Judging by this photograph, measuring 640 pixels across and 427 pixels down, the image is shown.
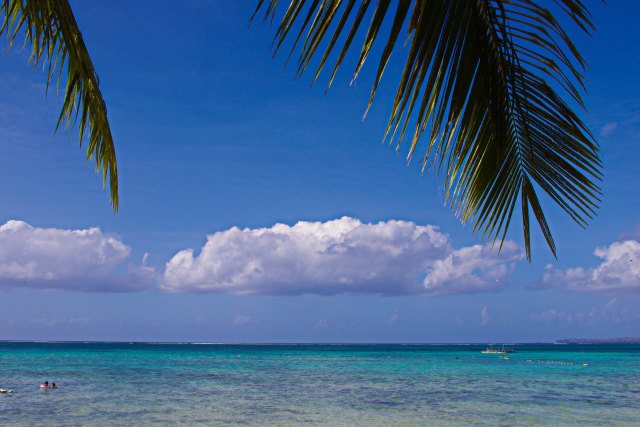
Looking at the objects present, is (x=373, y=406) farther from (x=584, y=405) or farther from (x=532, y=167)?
(x=532, y=167)

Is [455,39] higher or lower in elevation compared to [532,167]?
higher

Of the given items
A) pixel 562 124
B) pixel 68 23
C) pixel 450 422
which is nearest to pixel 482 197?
pixel 562 124

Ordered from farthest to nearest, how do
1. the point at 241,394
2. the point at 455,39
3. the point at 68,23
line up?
1. the point at 241,394
2. the point at 68,23
3. the point at 455,39

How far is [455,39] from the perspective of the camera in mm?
1521

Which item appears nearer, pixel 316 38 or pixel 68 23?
pixel 316 38

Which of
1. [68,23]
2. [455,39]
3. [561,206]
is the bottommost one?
[561,206]

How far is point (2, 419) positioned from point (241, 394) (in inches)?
361

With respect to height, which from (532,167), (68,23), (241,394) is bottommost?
(241,394)

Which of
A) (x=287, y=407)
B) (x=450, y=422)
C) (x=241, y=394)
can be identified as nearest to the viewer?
(x=450, y=422)

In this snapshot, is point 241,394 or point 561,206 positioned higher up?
point 561,206

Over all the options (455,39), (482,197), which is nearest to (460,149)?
(482,197)

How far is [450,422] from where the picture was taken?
15.4 metres

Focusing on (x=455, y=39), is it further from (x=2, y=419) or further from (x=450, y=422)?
(x=2, y=419)

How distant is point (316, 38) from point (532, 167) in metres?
1.11
